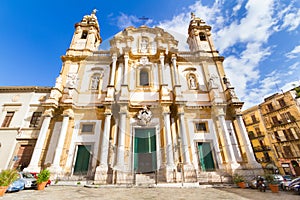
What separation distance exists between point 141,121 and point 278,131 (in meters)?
25.2

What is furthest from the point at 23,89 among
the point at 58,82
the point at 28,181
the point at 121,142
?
the point at 121,142

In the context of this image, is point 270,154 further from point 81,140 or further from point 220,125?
point 81,140

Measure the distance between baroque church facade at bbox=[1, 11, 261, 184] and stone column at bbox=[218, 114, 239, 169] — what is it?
69 millimetres

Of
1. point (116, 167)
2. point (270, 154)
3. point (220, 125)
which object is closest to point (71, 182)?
point (116, 167)

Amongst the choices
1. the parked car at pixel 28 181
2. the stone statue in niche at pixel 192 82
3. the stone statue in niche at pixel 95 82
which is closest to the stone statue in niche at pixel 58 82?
the stone statue in niche at pixel 95 82

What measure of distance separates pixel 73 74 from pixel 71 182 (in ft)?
32.2

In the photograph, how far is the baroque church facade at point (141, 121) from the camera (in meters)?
11.0

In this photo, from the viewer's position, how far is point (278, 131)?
2469cm

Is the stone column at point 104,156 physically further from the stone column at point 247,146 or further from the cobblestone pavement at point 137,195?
the stone column at point 247,146

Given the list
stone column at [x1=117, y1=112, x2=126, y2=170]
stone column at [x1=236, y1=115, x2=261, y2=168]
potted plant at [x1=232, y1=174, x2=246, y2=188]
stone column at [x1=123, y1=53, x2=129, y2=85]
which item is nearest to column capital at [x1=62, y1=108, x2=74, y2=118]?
stone column at [x1=117, y1=112, x2=126, y2=170]

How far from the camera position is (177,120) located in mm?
12930

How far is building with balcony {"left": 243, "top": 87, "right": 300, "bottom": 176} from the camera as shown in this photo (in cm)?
2241

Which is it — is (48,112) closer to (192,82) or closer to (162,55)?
(162,55)

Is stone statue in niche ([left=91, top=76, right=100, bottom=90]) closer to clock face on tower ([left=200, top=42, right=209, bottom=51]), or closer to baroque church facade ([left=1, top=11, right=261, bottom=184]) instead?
baroque church facade ([left=1, top=11, right=261, bottom=184])
